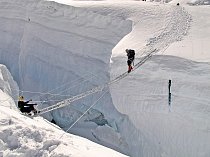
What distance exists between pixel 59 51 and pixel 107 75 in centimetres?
268

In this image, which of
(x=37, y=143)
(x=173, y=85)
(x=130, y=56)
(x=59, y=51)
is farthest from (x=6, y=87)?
(x=37, y=143)

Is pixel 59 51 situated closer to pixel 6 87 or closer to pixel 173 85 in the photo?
pixel 6 87

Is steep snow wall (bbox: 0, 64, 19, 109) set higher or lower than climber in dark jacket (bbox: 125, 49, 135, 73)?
lower

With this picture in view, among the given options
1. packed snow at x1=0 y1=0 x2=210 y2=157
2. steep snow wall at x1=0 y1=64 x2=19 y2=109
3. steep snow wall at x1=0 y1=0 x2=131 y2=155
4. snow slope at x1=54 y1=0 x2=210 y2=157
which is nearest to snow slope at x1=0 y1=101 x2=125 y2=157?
packed snow at x1=0 y1=0 x2=210 y2=157

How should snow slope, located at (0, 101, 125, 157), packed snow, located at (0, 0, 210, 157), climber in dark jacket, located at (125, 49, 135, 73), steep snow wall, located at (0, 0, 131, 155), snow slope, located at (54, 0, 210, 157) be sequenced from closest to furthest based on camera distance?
snow slope, located at (0, 101, 125, 157) → packed snow, located at (0, 0, 210, 157) → snow slope, located at (54, 0, 210, 157) → climber in dark jacket, located at (125, 49, 135, 73) → steep snow wall, located at (0, 0, 131, 155)

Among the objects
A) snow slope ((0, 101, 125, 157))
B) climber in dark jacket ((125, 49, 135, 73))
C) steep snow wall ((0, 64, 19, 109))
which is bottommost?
steep snow wall ((0, 64, 19, 109))

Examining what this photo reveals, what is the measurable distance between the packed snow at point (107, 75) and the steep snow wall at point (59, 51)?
0.03 meters

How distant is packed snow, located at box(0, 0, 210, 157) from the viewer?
893 cm

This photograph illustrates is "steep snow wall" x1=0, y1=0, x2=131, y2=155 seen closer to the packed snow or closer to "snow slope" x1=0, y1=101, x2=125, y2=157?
the packed snow

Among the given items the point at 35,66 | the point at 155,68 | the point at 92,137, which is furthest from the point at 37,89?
the point at 155,68

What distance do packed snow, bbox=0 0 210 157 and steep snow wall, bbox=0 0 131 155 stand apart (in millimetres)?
35

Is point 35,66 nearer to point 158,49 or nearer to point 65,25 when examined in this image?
point 65,25

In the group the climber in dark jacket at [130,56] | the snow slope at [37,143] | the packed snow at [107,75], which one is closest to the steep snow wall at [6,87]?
the packed snow at [107,75]

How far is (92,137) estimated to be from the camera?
11.5 meters
